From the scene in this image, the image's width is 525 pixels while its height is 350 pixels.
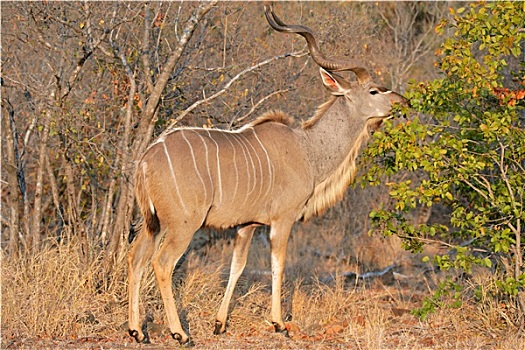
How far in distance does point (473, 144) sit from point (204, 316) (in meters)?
1.99

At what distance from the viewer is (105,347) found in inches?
173

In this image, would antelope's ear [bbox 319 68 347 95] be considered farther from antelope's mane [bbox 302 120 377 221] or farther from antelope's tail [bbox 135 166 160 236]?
antelope's tail [bbox 135 166 160 236]

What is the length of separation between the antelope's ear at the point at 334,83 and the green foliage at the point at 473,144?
802 millimetres

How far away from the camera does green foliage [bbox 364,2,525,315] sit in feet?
14.0

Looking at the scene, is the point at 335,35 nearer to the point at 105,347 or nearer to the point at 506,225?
the point at 506,225

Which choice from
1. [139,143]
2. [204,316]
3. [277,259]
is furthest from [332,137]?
[204,316]

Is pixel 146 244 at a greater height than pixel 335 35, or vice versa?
pixel 335 35

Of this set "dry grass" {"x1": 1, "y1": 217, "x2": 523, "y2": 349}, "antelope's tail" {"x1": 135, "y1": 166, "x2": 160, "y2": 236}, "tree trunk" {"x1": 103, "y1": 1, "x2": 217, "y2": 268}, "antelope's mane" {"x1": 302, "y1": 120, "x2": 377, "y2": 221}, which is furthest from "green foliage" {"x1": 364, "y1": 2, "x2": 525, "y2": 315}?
"tree trunk" {"x1": 103, "y1": 1, "x2": 217, "y2": 268}

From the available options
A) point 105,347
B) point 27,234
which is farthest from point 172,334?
point 27,234

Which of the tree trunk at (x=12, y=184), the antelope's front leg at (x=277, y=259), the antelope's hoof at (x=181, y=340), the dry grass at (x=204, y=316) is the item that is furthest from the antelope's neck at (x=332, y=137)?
the tree trunk at (x=12, y=184)

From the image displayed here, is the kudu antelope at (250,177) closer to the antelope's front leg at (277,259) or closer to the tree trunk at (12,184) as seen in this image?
the antelope's front leg at (277,259)

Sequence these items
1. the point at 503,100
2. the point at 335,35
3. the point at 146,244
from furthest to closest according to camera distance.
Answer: the point at 335,35, the point at 146,244, the point at 503,100

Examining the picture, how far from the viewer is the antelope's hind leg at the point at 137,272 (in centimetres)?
447

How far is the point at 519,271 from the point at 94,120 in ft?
10.0
